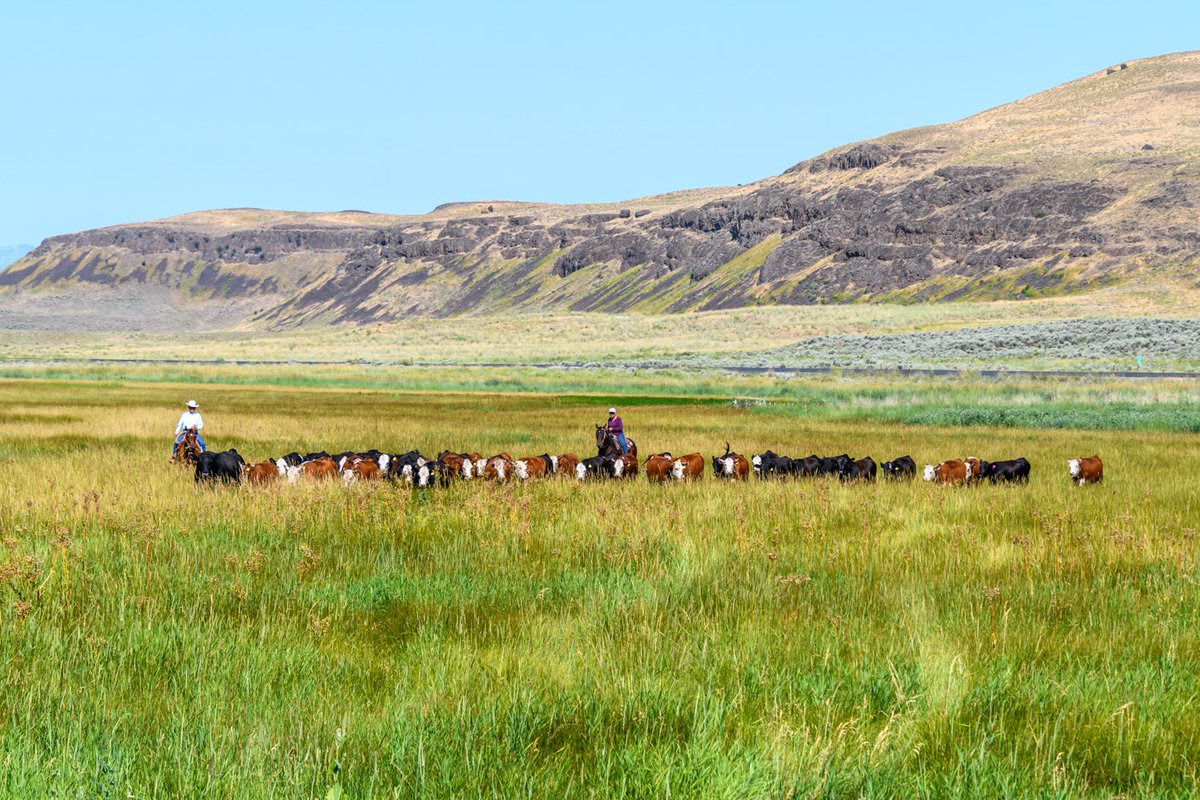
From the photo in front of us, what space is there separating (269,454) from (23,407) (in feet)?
75.3

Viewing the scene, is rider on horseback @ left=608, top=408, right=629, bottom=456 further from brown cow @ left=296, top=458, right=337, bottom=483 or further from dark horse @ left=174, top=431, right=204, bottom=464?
dark horse @ left=174, top=431, right=204, bottom=464

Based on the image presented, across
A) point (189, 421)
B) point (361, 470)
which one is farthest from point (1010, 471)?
point (189, 421)

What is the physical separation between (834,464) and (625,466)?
4.06 m

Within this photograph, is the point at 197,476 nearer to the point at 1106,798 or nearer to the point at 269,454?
the point at 269,454

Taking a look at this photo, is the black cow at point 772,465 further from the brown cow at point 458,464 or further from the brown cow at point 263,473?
the brown cow at point 263,473

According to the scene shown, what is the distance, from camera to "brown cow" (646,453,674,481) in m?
18.3

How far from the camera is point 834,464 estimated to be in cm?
1930

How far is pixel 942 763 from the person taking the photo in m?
5.04

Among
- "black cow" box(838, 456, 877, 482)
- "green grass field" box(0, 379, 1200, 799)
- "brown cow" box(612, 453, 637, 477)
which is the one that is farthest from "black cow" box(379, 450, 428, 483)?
"black cow" box(838, 456, 877, 482)

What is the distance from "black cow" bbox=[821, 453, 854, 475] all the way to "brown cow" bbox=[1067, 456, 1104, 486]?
3839mm

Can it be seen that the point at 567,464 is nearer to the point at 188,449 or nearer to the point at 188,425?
the point at 188,449

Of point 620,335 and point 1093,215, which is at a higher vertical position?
point 1093,215

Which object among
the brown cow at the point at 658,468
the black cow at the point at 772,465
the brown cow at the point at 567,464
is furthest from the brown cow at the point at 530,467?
the black cow at the point at 772,465

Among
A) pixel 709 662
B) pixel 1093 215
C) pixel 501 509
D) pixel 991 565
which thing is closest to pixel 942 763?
pixel 709 662
